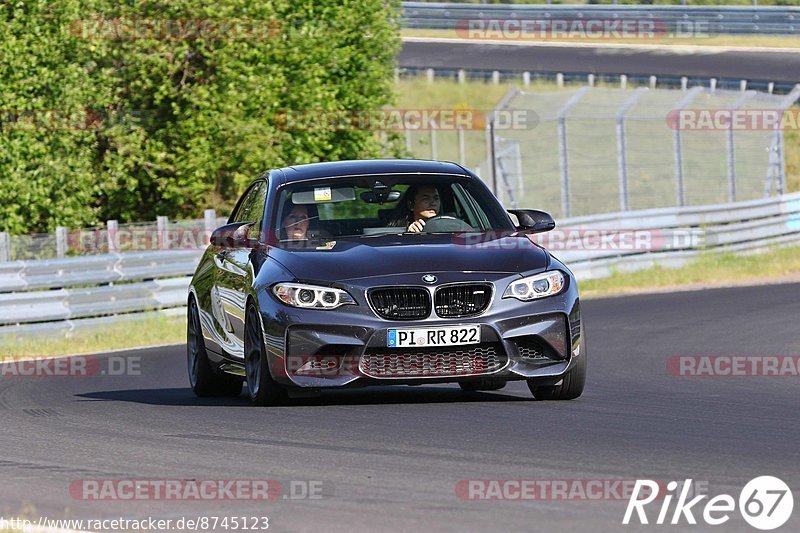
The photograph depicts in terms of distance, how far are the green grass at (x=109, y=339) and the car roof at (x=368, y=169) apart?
24.8ft

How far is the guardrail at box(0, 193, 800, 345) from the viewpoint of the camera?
A: 63.7 ft

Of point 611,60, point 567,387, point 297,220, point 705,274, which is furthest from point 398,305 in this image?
point 611,60

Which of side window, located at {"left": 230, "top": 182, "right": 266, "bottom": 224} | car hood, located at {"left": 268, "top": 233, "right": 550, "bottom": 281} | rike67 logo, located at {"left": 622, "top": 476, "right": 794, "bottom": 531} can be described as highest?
rike67 logo, located at {"left": 622, "top": 476, "right": 794, "bottom": 531}

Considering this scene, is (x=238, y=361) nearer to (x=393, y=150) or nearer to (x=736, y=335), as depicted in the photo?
(x=736, y=335)

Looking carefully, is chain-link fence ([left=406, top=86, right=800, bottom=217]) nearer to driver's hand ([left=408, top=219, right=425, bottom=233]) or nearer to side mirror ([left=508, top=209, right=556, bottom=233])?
side mirror ([left=508, top=209, right=556, bottom=233])

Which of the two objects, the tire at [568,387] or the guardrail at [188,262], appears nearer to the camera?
the tire at [568,387]

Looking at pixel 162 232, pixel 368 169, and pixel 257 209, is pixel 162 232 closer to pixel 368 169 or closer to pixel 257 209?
pixel 257 209

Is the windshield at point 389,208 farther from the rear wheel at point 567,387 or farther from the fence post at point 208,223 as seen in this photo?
the fence post at point 208,223

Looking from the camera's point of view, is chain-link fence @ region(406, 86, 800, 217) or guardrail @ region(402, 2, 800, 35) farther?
Result: guardrail @ region(402, 2, 800, 35)

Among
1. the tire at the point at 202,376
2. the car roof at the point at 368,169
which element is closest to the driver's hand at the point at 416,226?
the car roof at the point at 368,169

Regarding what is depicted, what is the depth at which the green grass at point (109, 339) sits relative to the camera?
18.7 metres

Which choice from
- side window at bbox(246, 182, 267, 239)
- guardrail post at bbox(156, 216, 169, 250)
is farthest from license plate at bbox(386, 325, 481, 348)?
guardrail post at bbox(156, 216, 169, 250)

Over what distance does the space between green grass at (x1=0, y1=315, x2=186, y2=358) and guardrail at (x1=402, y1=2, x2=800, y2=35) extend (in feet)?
90.1

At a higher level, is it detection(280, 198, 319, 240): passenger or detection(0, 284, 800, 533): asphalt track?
detection(280, 198, 319, 240): passenger
